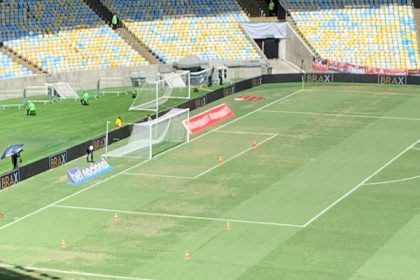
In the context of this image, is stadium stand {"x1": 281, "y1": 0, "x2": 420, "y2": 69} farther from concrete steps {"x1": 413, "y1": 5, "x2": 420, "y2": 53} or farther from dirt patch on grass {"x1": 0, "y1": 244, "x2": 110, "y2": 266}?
dirt patch on grass {"x1": 0, "y1": 244, "x2": 110, "y2": 266}

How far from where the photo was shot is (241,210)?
2077 inches

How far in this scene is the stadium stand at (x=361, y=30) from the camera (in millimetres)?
97750

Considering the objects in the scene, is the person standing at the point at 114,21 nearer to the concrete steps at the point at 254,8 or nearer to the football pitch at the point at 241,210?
the concrete steps at the point at 254,8

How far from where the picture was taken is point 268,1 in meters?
108

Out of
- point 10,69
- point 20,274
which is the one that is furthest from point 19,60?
point 20,274

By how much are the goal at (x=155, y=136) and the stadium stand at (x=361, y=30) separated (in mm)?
32028

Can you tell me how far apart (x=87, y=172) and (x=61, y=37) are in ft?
110

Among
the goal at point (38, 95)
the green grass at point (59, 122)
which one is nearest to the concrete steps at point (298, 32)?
the green grass at point (59, 122)

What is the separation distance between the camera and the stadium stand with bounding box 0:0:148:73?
87875mm

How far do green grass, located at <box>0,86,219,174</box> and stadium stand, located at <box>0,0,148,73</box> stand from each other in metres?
5.08

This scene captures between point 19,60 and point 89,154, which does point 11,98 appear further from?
point 89,154

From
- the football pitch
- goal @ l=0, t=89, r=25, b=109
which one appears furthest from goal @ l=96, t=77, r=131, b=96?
the football pitch

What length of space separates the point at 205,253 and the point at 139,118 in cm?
2999

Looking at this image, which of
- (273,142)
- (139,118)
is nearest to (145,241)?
(273,142)
